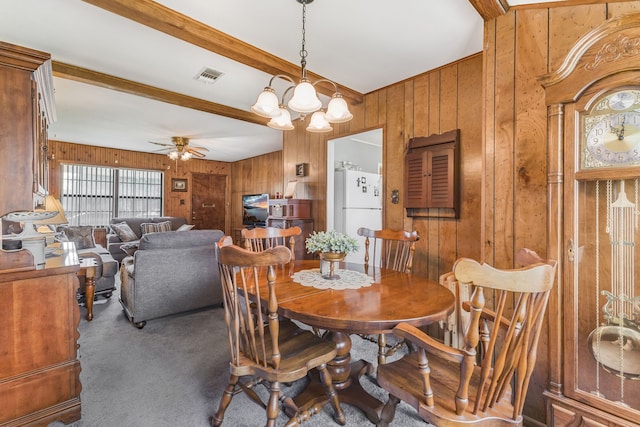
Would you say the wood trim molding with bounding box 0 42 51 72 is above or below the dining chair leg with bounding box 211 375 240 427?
above

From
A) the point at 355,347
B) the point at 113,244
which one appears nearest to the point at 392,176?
the point at 355,347

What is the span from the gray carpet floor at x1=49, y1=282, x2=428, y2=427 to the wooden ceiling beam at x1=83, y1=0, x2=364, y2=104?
250cm

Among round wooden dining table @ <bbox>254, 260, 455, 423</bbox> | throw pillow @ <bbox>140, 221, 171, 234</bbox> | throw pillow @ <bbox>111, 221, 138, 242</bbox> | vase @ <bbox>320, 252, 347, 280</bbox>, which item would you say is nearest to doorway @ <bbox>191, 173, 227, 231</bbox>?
throw pillow @ <bbox>140, 221, 171, 234</bbox>

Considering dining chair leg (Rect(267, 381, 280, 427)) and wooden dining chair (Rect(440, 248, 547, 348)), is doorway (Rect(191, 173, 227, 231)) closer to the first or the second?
dining chair leg (Rect(267, 381, 280, 427))

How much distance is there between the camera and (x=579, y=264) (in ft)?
4.69

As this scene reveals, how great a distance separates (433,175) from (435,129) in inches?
18.3

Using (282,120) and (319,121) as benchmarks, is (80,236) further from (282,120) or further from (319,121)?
(319,121)

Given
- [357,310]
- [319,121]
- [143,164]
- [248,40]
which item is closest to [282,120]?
[319,121]

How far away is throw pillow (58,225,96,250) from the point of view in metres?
4.59

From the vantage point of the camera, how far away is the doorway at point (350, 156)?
409 centimetres

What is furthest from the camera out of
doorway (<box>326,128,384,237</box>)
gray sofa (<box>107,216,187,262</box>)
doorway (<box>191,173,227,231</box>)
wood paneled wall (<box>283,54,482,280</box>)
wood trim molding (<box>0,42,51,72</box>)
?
doorway (<box>191,173,227,231</box>)

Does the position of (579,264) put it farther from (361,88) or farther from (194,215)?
(194,215)

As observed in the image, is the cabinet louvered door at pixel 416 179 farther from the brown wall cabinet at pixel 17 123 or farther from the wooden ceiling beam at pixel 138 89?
the brown wall cabinet at pixel 17 123

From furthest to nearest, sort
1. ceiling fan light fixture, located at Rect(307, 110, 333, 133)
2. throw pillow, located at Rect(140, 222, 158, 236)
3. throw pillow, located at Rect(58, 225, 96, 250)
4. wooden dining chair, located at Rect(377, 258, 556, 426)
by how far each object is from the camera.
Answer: throw pillow, located at Rect(140, 222, 158, 236) < throw pillow, located at Rect(58, 225, 96, 250) < ceiling fan light fixture, located at Rect(307, 110, 333, 133) < wooden dining chair, located at Rect(377, 258, 556, 426)
